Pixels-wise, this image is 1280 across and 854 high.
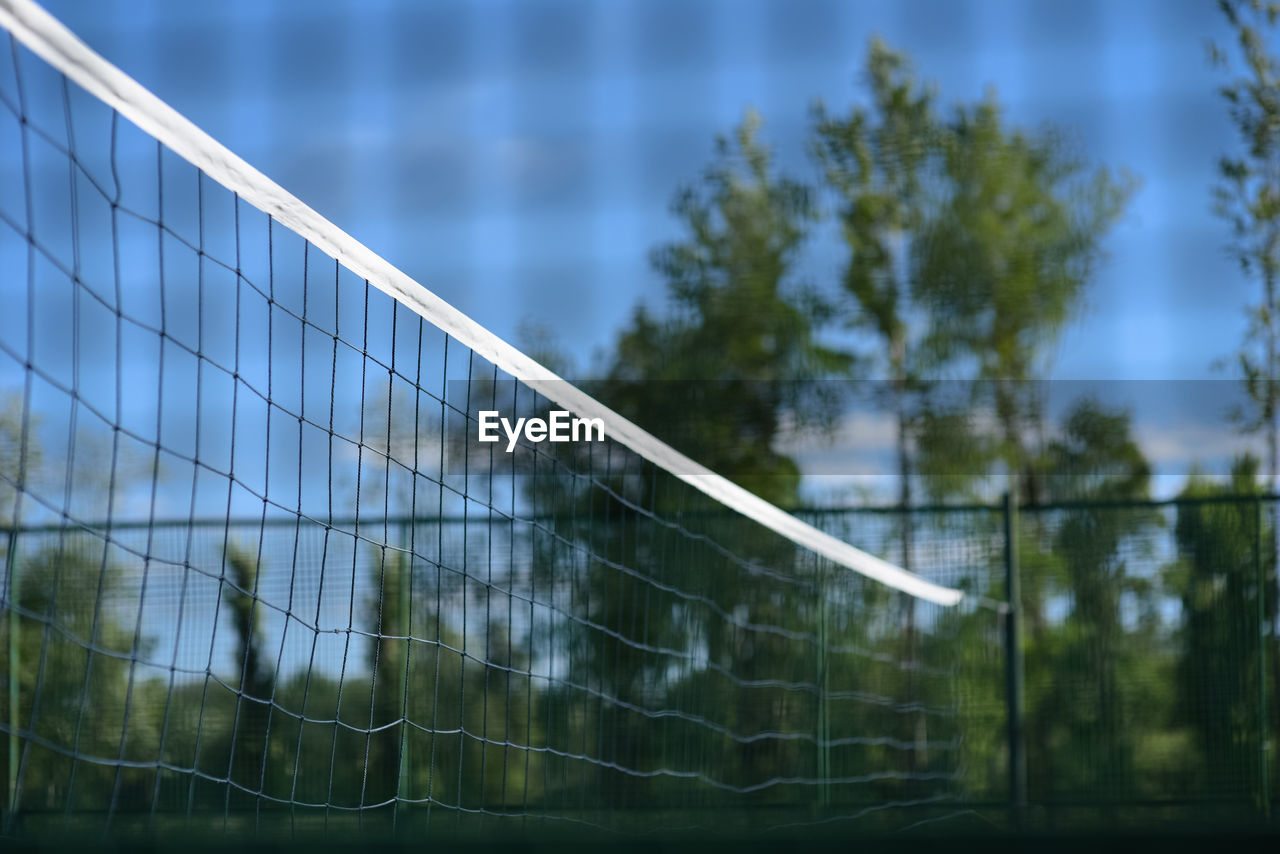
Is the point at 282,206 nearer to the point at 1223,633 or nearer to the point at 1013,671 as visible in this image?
the point at 1013,671

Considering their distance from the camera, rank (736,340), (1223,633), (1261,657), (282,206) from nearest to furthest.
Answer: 1. (282,206)
2. (1261,657)
3. (1223,633)
4. (736,340)

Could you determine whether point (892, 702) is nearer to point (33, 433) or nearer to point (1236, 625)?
point (1236, 625)

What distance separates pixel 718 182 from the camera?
7012 mm

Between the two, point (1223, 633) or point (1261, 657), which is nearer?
point (1261, 657)

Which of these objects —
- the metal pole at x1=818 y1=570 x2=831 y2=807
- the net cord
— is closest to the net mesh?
the metal pole at x1=818 y1=570 x2=831 y2=807

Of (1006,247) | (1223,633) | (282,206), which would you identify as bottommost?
(1223,633)

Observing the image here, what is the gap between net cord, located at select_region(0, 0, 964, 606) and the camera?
1255 millimetres

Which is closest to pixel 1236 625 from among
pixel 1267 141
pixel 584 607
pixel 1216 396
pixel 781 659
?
pixel 781 659

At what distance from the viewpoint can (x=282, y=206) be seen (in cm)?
158

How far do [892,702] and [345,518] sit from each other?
2.12 metres

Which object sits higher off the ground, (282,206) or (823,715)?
(282,206)

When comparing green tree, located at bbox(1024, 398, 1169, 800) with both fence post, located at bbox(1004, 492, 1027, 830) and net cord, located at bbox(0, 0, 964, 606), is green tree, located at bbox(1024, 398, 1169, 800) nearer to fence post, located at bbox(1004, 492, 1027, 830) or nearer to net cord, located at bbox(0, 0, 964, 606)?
fence post, located at bbox(1004, 492, 1027, 830)

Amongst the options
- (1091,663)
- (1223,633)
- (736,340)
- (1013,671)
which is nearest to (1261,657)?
(1223,633)

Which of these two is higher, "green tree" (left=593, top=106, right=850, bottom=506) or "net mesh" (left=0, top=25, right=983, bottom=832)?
"green tree" (left=593, top=106, right=850, bottom=506)
